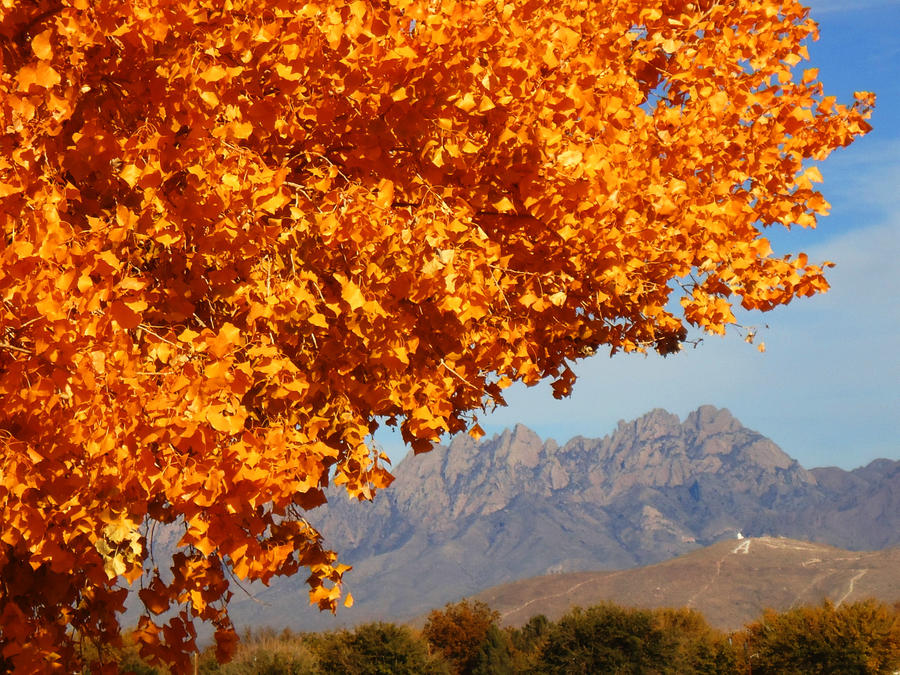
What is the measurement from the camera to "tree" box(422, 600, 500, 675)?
37.9m

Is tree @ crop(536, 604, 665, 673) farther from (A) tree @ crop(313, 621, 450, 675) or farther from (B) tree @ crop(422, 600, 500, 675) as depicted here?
(B) tree @ crop(422, 600, 500, 675)

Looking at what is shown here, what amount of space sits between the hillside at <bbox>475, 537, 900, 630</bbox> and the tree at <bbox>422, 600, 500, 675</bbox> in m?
109

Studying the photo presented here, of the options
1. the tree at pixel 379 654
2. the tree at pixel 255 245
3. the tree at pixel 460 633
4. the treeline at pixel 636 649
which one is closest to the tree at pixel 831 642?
the treeline at pixel 636 649

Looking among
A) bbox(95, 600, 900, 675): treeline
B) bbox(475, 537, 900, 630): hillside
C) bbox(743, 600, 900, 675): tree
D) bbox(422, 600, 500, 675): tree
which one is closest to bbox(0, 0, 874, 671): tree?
bbox(95, 600, 900, 675): treeline

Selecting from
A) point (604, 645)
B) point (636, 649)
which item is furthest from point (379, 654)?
point (636, 649)

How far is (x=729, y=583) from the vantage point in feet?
554

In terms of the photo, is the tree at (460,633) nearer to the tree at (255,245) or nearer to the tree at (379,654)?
the tree at (379,654)

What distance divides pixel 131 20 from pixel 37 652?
14.2 feet

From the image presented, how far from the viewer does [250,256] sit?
5.95m

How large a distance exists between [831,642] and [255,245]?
74.1 feet

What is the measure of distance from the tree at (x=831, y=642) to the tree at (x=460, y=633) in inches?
544

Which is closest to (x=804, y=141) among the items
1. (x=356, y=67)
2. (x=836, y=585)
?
(x=356, y=67)

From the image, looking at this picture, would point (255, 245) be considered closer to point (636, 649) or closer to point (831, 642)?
point (831, 642)

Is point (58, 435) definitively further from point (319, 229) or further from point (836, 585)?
point (836, 585)
